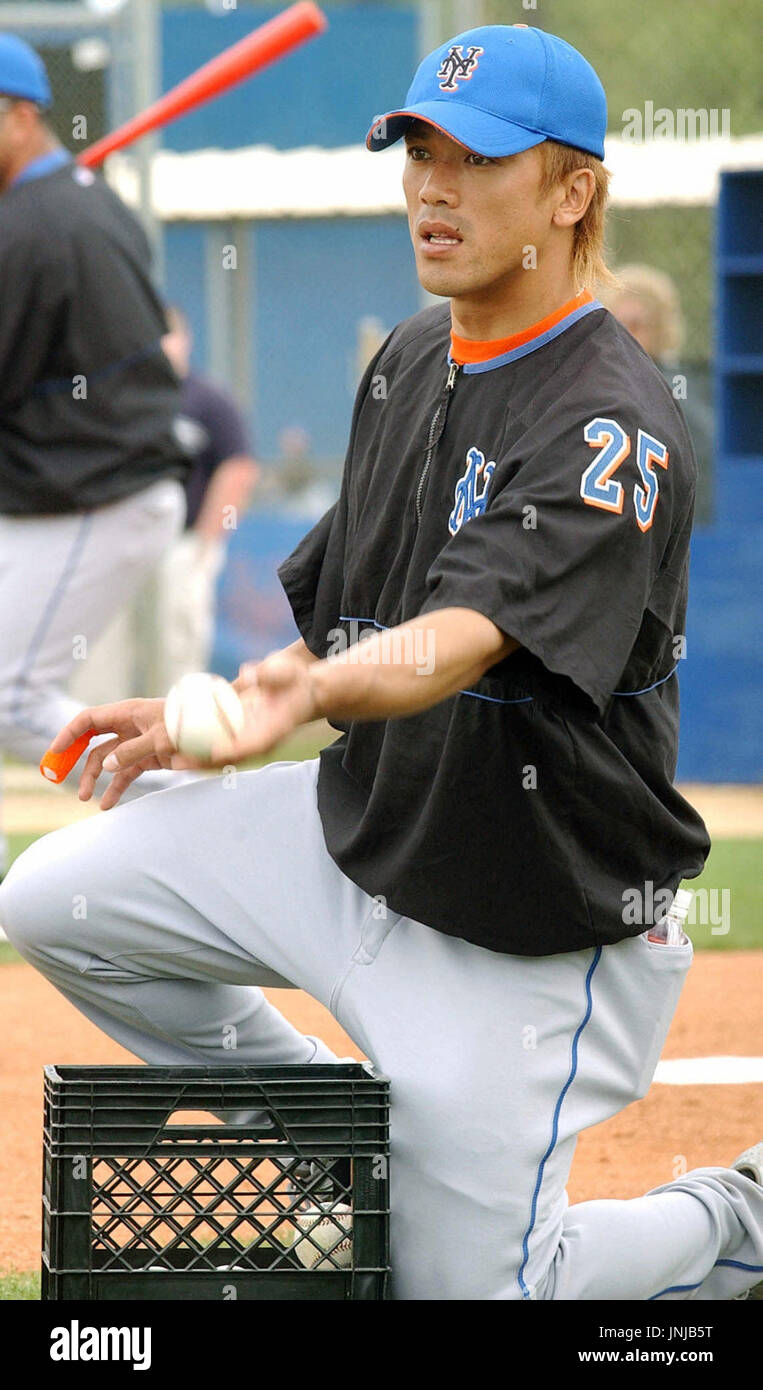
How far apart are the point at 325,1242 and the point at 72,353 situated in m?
3.15

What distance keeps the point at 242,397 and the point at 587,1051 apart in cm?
965

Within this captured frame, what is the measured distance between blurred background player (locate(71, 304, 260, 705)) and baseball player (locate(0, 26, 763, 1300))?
6.07 metres

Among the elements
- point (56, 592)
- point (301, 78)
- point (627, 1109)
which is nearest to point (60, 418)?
point (56, 592)

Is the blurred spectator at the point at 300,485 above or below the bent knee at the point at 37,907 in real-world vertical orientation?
above

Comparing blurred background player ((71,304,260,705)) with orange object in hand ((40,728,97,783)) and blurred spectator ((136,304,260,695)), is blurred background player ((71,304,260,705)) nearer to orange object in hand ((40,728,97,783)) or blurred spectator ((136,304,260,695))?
blurred spectator ((136,304,260,695))

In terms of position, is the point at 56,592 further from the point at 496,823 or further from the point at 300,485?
the point at 300,485

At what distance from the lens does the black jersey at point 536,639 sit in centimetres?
235

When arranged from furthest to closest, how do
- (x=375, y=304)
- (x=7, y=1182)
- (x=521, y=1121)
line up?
(x=375, y=304)
(x=7, y=1182)
(x=521, y=1121)

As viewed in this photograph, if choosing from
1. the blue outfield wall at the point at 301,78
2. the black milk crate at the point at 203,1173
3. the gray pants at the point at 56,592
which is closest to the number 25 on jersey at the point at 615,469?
the black milk crate at the point at 203,1173

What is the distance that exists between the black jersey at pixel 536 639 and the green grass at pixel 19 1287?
31.1 inches

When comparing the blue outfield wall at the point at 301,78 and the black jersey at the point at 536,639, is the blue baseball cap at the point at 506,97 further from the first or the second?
the blue outfield wall at the point at 301,78

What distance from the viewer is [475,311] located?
8.92ft
